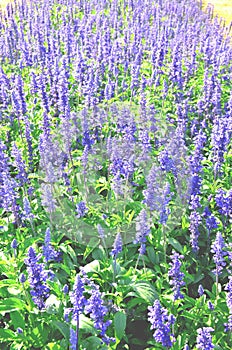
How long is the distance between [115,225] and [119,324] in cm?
177

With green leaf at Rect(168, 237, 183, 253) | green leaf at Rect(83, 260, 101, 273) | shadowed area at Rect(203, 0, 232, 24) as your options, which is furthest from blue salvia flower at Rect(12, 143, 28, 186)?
shadowed area at Rect(203, 0, 232, 24)

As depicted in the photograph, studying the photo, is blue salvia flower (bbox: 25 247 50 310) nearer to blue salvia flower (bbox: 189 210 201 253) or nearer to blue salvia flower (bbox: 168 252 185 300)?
blue salvia flower (bbox: 168 252 185 300)

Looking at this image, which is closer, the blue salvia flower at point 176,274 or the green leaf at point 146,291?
the blue salvia flower at point 176,274

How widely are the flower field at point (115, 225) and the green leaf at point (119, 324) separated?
0.01 m

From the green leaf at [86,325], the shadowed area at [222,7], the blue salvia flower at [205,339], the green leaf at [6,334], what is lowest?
the green leaf at [6,334]

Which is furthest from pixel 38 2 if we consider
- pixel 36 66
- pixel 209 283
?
pixel 209 283

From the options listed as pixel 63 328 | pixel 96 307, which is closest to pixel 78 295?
pixel 96 307

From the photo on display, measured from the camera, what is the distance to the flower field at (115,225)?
4703 mm

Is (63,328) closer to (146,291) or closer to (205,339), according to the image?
(146,291)

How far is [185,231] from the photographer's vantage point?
6.43 m

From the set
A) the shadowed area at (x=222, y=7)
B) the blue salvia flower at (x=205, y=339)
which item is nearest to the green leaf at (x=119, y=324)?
the blue salvia flower at (x=205, y=339)

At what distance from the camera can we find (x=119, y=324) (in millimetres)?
4770

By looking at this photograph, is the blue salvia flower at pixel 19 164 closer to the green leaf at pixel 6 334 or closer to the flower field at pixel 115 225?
the flower field at pixel 115 225

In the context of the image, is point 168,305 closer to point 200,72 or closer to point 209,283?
point 209,283
